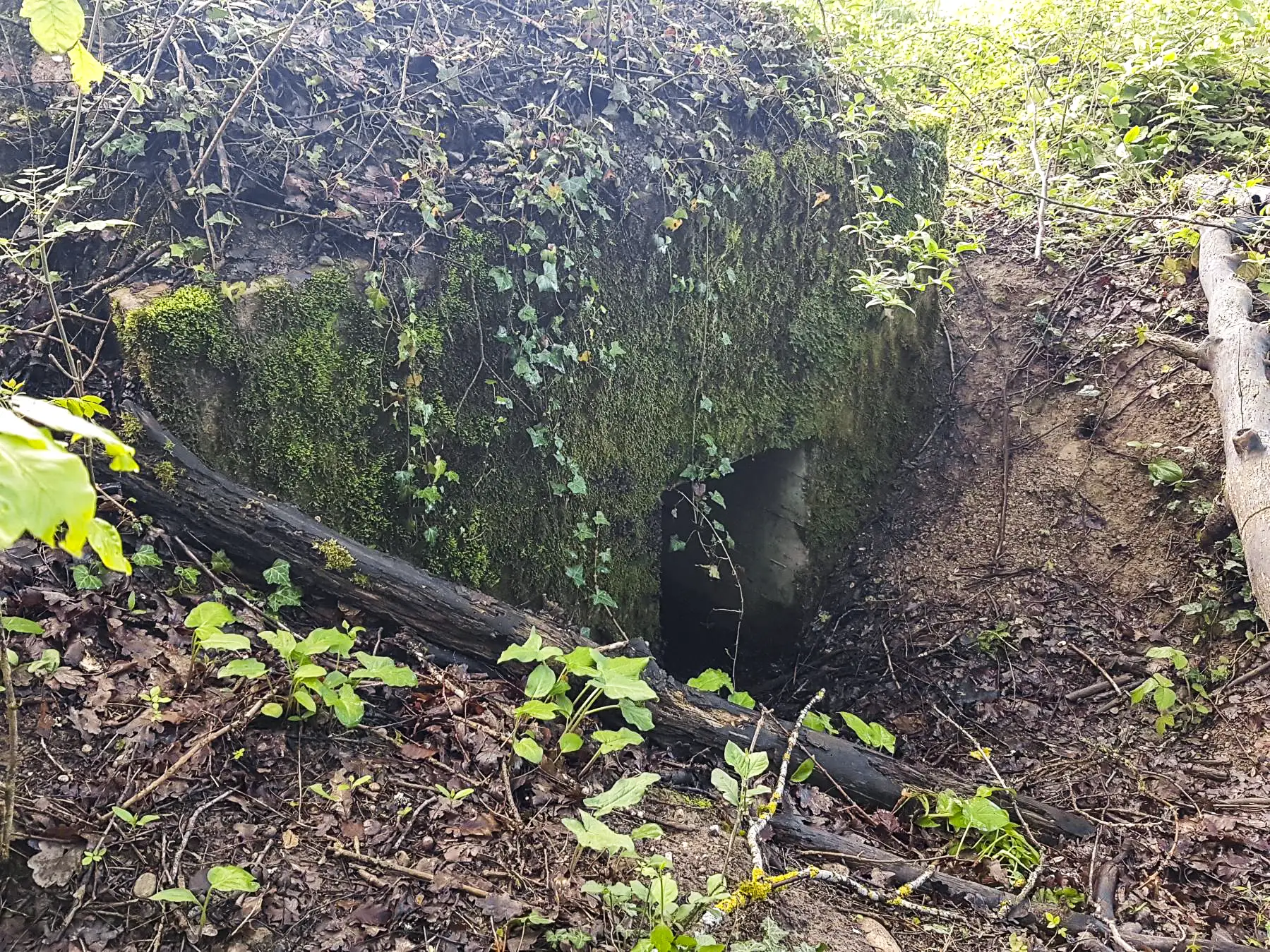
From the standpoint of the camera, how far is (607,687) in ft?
8.90

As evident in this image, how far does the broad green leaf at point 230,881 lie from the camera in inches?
75.2

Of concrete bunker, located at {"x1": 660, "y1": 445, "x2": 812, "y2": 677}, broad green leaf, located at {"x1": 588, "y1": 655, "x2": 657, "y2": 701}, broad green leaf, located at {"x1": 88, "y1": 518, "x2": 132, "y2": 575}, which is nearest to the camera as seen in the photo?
broad green leaf, located at {"x1": 88, "y1": 518, "x2": 132, "y2": 575}

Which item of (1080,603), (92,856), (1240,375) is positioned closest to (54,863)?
(92,856)

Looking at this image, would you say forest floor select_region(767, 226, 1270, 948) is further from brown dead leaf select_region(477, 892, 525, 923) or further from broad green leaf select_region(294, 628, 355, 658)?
broad green leaf select_region(294, 628, 355, 658)

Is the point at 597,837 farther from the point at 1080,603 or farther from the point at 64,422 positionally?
the point at 1080,603

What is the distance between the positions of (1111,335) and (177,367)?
609cm

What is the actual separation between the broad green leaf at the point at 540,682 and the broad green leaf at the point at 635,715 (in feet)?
1.07

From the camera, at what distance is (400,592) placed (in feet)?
9.96

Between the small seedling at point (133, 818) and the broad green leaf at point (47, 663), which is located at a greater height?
the broad green leaf at point (47, 663)

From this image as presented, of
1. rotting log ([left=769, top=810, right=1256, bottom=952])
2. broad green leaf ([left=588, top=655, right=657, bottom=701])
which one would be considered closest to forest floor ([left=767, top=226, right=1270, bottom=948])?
rotting log ([left=769, top=810, right=1256, bottom=952])

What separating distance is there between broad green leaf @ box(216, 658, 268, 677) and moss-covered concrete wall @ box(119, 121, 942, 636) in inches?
42.1

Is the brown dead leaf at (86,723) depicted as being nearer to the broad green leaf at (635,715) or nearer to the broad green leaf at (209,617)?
the broad green leaf at (209,617)

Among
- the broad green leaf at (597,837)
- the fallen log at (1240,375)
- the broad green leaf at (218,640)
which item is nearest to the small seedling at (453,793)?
the broad green leaf at (597,837)

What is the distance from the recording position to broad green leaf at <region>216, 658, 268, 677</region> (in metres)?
2.38
